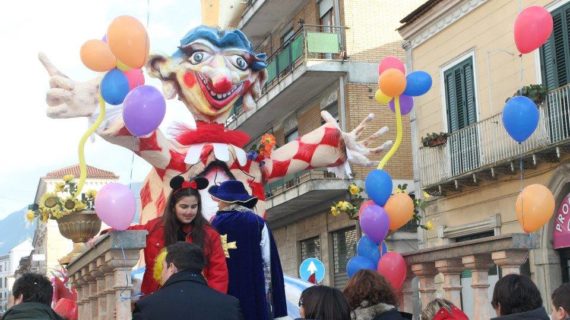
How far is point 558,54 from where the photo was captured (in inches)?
513

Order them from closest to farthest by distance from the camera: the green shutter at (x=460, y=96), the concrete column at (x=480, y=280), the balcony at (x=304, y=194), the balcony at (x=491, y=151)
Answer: the concrete column at (x=480, y=280) < the balcony at (x=491, y=151) < the green shutter at (x=460, y=96) < the balcony at (x=304, y=194)

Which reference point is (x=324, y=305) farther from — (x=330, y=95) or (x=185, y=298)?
(x=330, y=95)

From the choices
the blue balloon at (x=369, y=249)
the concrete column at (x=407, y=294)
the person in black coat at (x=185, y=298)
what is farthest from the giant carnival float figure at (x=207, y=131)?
the person in black coat at (x=185, y=298)

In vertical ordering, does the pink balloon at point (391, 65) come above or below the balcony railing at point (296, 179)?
below

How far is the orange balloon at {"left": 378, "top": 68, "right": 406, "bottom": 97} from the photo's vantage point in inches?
311

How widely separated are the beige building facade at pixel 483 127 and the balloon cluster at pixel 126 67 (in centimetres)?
561

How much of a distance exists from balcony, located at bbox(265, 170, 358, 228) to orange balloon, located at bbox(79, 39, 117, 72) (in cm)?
1135

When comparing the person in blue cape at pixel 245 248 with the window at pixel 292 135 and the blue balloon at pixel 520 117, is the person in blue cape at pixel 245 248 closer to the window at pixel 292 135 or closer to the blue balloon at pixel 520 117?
the blue balloon at pixel 520 117

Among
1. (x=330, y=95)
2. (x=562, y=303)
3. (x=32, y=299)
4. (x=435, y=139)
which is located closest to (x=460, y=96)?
(x=435, y=139)

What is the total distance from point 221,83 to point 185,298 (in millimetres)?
4015

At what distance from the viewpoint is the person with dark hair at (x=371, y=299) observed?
4.39 m

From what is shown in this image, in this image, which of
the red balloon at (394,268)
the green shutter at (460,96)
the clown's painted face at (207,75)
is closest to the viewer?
the red balloon at (394,268)

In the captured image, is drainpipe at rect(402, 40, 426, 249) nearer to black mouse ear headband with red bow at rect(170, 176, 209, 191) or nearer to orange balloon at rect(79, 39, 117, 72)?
orange balloon at rect(79, 39, 117, 72)

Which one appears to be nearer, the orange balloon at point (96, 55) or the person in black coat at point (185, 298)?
the person in black coat at point (185, 298)
